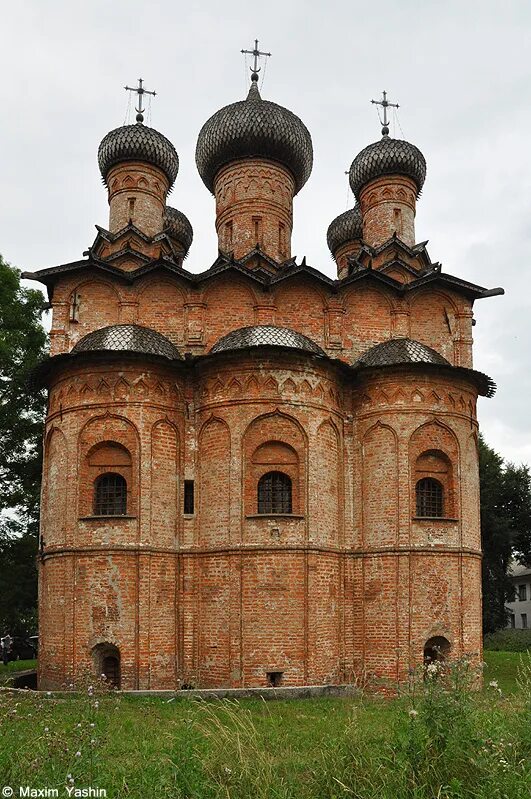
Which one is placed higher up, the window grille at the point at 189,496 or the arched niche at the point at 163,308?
the arched niche at the point at 163,308

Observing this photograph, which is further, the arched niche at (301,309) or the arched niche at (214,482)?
the arched niche at (301,309)

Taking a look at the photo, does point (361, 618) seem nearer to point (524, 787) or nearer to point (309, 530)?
point (309, 530)

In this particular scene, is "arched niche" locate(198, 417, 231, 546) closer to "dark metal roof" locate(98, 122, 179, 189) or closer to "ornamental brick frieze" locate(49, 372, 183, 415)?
"ornamental brick frieze" locate(49, 372, 183, 415)

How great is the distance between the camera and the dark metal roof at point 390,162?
1906 cm

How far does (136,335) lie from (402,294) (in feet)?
17.6

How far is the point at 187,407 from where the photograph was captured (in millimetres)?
14141

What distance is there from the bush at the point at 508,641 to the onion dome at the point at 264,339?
18805 mm

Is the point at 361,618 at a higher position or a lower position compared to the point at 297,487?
lower

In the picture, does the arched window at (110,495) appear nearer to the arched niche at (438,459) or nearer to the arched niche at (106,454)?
the arched niche at (106,454)

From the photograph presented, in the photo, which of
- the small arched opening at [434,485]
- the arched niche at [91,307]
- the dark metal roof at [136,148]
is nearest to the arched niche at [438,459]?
the small arched opening at [434,485]

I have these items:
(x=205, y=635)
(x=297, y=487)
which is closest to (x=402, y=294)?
(x=297, y=487)

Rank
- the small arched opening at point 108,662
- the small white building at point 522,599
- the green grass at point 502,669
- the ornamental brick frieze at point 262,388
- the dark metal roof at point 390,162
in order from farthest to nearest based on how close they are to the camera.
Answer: the small white building at point 522,599, the dark metal roof at point 390,162, the green grass at point 502,669, the ornamental brick frieze at point 262,388, the small arched opening at point 108,662

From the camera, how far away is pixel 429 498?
14242mm

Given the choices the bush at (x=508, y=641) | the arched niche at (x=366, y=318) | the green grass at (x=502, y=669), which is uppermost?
the arched niche at (x=366, y=318)
